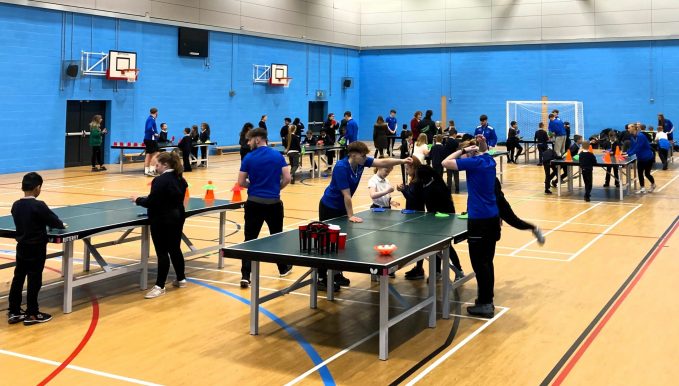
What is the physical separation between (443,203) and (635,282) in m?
2.57

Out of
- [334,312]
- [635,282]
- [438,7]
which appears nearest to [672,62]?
[438,7]

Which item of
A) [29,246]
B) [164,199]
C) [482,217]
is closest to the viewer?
[29,246]

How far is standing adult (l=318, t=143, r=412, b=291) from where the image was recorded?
26.5 feet

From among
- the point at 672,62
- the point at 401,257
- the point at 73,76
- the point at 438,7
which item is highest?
the point at 438,7

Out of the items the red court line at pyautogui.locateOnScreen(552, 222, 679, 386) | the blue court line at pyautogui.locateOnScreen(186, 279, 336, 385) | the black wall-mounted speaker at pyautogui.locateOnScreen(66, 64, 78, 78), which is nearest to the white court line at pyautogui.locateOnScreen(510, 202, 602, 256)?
the red court line at pyautogui.locateOnScreen(552, 222, 679, 386)

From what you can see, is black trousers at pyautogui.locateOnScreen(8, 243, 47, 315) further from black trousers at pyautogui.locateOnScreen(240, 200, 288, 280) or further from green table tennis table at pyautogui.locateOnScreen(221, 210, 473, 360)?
black trousers at pyautogui.locateOnScreen(240, 200, 288, 280)

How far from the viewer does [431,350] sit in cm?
651

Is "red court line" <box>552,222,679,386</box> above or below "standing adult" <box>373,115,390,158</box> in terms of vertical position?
below

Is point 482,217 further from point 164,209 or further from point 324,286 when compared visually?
point 164,209

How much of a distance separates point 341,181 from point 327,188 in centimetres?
51

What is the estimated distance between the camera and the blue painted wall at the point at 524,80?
32500 mm

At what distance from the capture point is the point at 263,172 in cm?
853

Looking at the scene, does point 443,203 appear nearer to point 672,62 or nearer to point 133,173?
point 133,173

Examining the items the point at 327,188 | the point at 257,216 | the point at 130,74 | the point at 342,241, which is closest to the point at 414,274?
the point at 327,188
